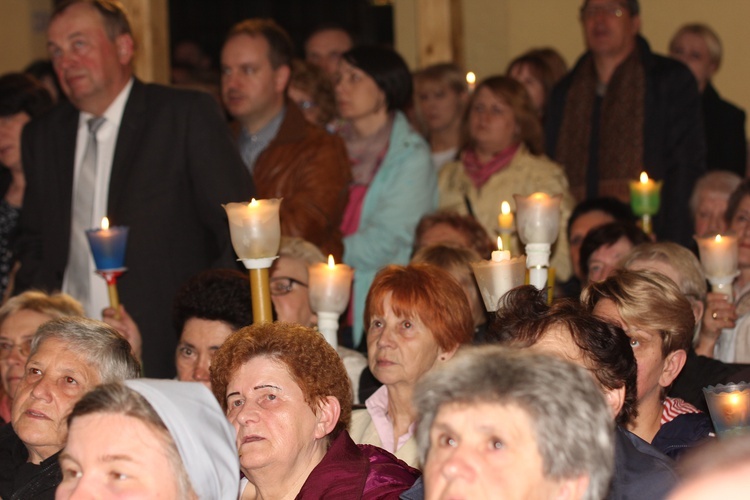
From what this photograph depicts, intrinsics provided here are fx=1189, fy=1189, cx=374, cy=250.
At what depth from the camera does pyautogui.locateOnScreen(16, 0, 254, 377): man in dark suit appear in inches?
184

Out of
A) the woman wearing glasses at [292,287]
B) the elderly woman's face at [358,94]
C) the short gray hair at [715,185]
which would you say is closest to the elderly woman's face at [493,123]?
the elderly woman's face at [358,94]

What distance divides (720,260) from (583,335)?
1.61 metres

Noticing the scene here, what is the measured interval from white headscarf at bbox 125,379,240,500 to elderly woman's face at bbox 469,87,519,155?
356cm

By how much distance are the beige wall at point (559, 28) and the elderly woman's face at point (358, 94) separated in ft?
7.65

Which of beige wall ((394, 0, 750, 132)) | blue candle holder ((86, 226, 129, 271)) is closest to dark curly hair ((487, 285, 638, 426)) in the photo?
blue candle holder ((86, 226, 129, 271))

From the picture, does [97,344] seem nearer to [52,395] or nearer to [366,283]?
[52,395]

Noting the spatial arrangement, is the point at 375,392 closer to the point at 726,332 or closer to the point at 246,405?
the point at 246,405

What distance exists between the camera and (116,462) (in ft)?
7.78

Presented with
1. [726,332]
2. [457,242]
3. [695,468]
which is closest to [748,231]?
[726,332]

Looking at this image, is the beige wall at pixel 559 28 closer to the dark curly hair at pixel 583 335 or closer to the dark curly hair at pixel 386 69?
the dark curly hair at pixel 386 69

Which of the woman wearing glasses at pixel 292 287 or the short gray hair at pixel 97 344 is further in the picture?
the woman wearing glasses at pixel 292 287

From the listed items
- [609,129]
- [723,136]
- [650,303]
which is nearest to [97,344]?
[650,303]

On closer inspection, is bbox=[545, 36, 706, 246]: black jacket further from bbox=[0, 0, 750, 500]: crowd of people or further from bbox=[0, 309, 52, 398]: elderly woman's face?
bbox=[0, 309, 52, 398]: elderly woman's face

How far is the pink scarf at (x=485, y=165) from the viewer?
5.89 metres
